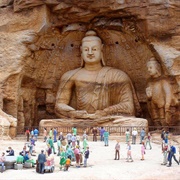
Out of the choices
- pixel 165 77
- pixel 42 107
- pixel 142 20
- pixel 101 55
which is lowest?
pixel 42 107

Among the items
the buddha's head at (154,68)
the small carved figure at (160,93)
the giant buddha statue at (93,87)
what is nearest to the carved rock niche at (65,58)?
Result: the giant buddha statue at (93,87)

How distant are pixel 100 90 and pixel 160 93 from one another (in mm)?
2787

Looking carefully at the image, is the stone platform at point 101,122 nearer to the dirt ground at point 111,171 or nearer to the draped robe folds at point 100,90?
the draped robe folds at point 100,90

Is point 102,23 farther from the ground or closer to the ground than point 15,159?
farther from the ground

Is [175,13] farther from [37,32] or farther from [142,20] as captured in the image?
[37,32]

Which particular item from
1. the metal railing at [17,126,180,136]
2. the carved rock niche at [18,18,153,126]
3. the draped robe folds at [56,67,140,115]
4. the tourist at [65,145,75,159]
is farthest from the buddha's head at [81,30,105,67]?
the tourist at [65,145,75,159]

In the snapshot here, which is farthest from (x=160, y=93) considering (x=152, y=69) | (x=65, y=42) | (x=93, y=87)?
(x=65, y=42)

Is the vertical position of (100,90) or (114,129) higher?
(100,90)

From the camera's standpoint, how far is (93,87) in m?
17.7

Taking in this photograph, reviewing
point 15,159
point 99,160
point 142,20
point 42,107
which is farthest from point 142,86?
point 15,159

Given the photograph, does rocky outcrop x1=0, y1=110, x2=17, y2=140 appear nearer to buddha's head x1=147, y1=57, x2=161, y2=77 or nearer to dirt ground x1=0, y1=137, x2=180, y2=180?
dirt ground x1=0, y1=137, x2=180, y2=180

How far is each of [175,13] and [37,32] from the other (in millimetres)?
5801

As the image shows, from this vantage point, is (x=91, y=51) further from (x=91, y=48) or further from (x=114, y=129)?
(x=114, y=129)

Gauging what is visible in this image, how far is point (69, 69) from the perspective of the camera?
18.7 m
